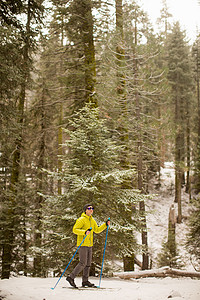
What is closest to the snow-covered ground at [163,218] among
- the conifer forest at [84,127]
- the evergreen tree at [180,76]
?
the evergreen tree at [180,76]

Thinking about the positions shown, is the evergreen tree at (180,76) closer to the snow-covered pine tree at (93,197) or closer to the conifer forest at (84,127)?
the conifer forest at (84,127)

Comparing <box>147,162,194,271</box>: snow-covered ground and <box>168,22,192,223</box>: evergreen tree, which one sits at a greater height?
<box>168,22,192,223</box>: evergreen tree

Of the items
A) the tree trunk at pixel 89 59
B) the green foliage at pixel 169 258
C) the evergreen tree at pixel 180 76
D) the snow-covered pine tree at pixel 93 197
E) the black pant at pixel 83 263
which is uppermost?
the evergreen tree at pixel 180 76

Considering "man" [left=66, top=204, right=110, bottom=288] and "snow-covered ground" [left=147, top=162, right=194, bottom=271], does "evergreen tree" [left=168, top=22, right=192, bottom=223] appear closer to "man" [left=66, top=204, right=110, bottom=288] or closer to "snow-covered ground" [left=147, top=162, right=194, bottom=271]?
"snow-covered ground" [left=147, top=162, right=194, bottom=271]

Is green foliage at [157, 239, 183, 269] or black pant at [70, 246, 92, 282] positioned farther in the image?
green foliage at [157, 239, 183, 269]

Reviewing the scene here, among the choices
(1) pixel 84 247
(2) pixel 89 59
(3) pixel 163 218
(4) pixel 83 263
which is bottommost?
(3) pixel 163 218

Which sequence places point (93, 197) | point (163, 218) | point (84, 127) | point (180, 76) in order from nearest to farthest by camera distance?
point (93, 197), point (84, 127), point (163, 218), point (180, 76)

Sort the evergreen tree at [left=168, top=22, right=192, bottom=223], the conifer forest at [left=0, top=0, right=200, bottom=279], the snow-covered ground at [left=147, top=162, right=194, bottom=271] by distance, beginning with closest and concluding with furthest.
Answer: the conifer forest at [left=0, top=0, right=200, bottom=279] < the snow-covered ground at [left=147, top=162, right=194, bottom=271] < the evergreen tree at [left=168, top=22, right=192, bottom=223]

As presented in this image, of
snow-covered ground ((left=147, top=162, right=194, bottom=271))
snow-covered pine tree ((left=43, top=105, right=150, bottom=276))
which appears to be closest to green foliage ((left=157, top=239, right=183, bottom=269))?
snow-covered ground ((left=147, top=162, right=194, bottom=271))

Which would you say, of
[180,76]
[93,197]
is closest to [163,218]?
[180,76]

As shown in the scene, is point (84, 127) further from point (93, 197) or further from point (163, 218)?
point (163, 218)

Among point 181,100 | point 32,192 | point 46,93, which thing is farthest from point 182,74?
point 32,192

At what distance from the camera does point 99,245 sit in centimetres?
679

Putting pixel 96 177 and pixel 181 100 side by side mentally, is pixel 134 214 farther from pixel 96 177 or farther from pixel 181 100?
pixel 181 100
